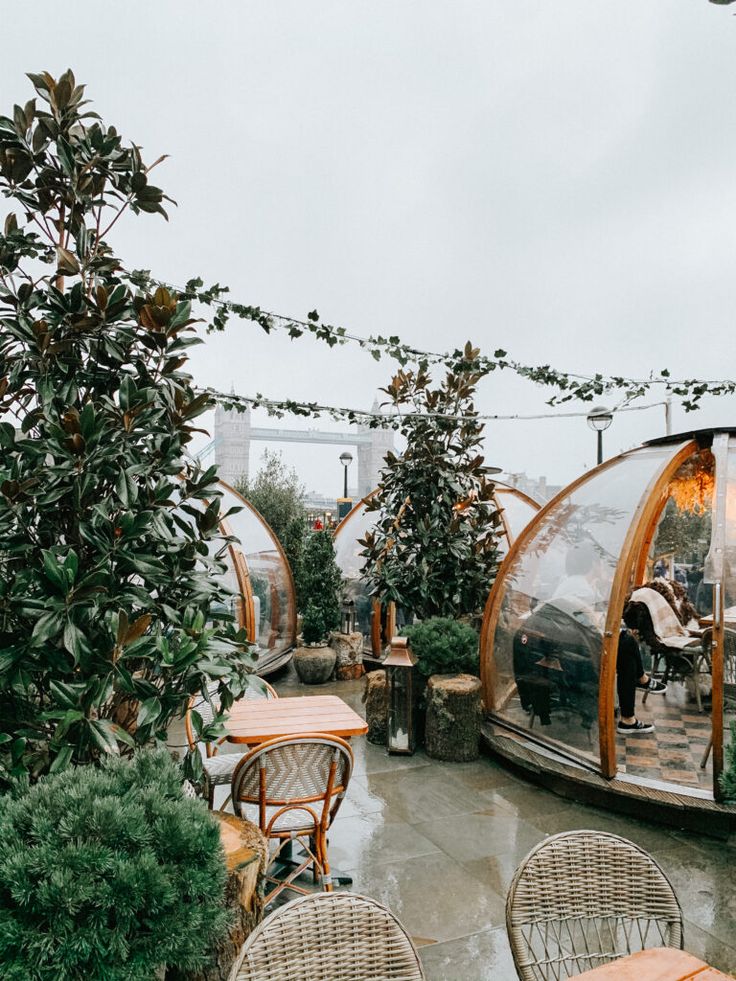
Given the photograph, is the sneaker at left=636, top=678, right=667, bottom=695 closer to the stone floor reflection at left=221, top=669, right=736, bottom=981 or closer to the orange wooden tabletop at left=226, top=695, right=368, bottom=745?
the stone floor reflection at left=221, top=669, right=736, bottom=981

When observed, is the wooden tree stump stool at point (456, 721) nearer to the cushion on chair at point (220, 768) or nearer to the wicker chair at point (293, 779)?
the cushion on chair at point (220, 768)

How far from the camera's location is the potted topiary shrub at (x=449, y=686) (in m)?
5.78

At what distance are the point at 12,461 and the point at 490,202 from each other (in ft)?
28.9

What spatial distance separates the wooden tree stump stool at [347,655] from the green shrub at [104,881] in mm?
6933

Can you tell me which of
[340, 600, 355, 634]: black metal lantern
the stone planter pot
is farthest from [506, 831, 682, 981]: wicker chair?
[340, 600, 355, 634]: black metal lantern

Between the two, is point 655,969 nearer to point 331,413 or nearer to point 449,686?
point 449,686

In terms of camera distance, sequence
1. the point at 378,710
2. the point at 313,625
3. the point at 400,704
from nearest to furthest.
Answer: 1. the point at 400,704
2. the point at 378,710
3. the point at 313,625

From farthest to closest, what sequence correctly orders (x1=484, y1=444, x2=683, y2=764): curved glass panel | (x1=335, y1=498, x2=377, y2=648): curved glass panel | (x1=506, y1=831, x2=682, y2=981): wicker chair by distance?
(x1=335, y1=498, x2=377, y2=648): curved glass panel < (x1=484, y1=444, x2=683, y2=764): curved glass panel < (x1=506, y1=831, x2=682, y2=981): wicker chair

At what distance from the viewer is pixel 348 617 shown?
9578 mm

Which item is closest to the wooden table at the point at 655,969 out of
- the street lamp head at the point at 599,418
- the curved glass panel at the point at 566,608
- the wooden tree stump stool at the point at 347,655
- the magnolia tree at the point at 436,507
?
the curved glass panel at the point at 566,608

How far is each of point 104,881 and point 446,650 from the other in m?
4.51

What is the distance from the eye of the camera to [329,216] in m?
9.45

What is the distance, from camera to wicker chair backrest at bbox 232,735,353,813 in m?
3.18

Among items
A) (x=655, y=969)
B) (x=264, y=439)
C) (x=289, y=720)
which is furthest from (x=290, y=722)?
(x=264, y=439)
